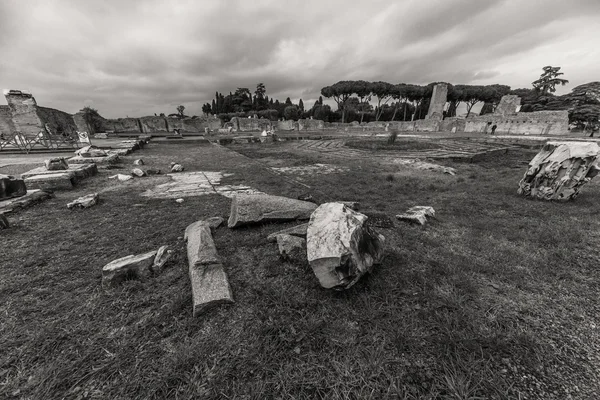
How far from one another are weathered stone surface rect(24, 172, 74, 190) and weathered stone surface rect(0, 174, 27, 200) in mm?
605

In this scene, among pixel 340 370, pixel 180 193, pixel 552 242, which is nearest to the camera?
pixel 340 370

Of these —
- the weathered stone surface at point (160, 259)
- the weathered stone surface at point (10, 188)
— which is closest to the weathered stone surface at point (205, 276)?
the weathered stone surface at point (160, 259)

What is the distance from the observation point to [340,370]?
1.37 meters

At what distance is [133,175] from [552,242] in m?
8.85

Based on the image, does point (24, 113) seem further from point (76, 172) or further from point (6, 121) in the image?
point (76, 172)

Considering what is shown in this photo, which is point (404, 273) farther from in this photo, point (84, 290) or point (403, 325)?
point (84, 290)

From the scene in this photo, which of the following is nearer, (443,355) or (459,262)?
(443,355)

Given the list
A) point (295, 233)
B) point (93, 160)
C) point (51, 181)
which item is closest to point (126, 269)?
point (295, 233)

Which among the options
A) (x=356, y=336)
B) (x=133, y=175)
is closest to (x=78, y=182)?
(x=133, y=175)

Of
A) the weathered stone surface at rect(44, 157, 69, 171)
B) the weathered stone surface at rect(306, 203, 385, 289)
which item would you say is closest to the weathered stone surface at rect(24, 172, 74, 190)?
the weathered stone surface at rect(44, 157, 69, 171)

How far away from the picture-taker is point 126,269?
211cm

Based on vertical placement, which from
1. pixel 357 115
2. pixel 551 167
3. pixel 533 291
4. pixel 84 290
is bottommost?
pixel 533 291

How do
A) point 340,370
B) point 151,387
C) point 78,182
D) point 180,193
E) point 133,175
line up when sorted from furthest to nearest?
point 133,175
point 78,182
point 180,193
point 340,370
point 151,387

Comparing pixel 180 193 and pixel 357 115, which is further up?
pixel 357 115
